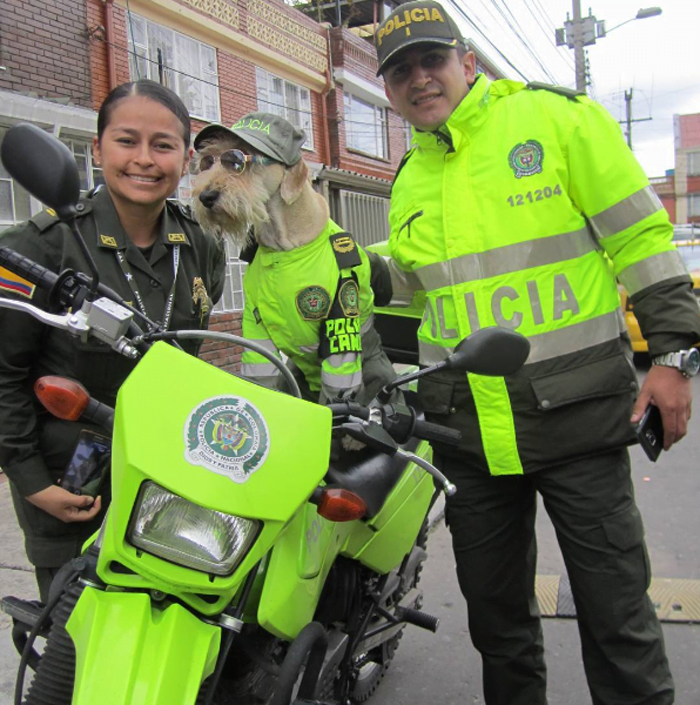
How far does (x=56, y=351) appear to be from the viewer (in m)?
1.97

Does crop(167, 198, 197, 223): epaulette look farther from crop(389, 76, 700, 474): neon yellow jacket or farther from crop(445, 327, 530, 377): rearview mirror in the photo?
crop(445, 327, 530, 377): rearview mirror

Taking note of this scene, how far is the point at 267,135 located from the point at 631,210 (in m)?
1.34

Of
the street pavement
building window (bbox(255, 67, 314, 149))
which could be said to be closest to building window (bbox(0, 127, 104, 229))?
the street pavement

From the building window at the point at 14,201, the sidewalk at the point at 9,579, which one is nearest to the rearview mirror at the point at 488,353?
the sidewalk at the point at 9,579

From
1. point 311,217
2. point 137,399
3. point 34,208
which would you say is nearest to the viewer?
point 137,399

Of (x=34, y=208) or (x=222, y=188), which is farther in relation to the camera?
(x=34, y=208)

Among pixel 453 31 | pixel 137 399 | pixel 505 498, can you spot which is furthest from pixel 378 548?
pixel 453 31

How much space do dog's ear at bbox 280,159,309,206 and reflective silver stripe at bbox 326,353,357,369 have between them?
2.08ft

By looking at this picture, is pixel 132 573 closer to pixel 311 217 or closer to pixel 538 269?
pixel 538 269

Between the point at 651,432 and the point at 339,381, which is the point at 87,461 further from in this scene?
the point at 651,432

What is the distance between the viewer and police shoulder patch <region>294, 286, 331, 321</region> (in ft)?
8.02

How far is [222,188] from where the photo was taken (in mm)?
2475

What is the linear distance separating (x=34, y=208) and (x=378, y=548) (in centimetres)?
642

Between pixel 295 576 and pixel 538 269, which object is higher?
pixel 538 269
